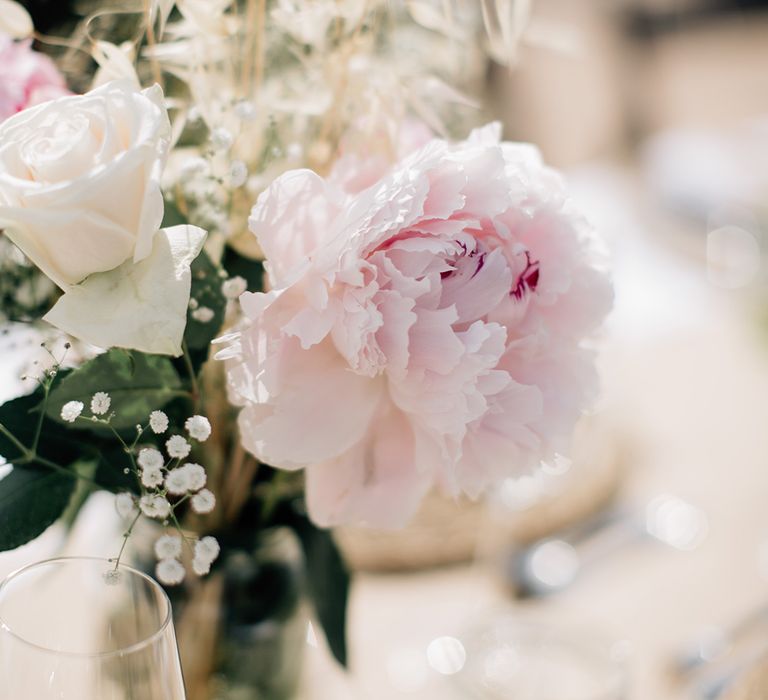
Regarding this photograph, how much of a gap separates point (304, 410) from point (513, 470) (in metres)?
0.09

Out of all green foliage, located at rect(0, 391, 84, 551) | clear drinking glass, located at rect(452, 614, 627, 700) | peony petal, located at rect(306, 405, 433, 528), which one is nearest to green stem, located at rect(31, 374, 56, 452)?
green foliage, located at rect(0, 391, 84, 551)

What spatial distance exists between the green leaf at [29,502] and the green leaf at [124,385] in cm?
3

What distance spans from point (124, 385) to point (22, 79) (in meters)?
0.14

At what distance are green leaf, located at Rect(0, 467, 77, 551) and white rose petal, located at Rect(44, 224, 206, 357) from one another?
0.08 m

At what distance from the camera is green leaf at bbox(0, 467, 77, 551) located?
13.1 inches

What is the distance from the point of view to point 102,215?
29 cm

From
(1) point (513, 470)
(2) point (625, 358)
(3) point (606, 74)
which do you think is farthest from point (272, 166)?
(3) point (606, 74)

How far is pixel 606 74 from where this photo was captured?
1.88 metres

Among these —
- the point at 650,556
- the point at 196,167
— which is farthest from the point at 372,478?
the point at 650,556

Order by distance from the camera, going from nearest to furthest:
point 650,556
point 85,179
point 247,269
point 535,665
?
point 85,179 → point 247,269 → point 535,665 → point 650,556

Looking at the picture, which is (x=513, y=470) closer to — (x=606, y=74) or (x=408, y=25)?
(x=408, y=25)

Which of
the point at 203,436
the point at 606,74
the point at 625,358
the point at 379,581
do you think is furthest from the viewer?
the point at 606,74

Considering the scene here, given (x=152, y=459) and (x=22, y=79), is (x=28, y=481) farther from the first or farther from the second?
(x=22, y=79)

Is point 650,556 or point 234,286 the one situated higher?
point 234,286
